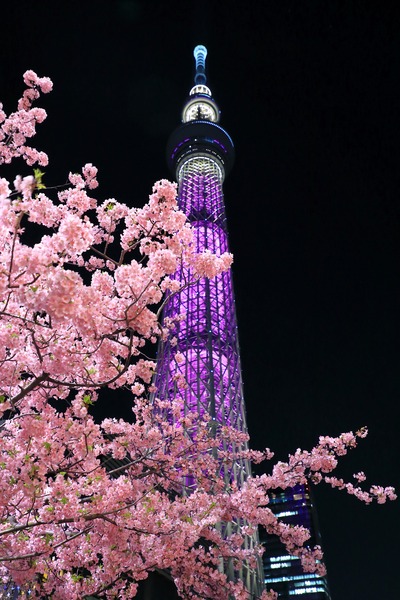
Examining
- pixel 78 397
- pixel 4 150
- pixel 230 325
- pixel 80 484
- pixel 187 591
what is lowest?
pixel 187 591

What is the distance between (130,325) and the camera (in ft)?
16.9

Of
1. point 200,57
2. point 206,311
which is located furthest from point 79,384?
point 200,57

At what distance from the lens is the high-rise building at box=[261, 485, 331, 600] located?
76.2 meters

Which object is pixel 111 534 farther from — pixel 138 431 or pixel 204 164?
pixel 204 164

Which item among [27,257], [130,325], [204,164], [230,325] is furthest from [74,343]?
[204,164]

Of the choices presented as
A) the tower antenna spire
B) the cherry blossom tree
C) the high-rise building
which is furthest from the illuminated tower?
the high-rise building

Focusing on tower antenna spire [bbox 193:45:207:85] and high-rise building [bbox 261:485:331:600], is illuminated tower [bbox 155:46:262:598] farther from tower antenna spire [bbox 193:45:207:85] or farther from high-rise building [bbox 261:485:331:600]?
high-rise building [bbox 261:485:331:600]

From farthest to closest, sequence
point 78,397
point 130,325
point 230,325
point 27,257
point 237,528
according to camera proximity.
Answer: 1. point 230,325
2. point 237,528
3. point 78,397
4. point 130,325
5. point 27,257

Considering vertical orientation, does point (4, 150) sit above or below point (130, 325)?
above

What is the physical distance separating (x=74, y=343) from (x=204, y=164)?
39.5 meters

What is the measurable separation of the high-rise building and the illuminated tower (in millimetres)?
58028

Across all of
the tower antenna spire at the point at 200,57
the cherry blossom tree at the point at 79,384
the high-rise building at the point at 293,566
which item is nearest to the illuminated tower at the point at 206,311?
the tower antenna spire at the point at 200,57

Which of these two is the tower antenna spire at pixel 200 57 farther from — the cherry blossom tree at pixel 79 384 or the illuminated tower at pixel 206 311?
the cherry blossom tree at pixel 79 384

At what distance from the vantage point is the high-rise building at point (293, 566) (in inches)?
3002
